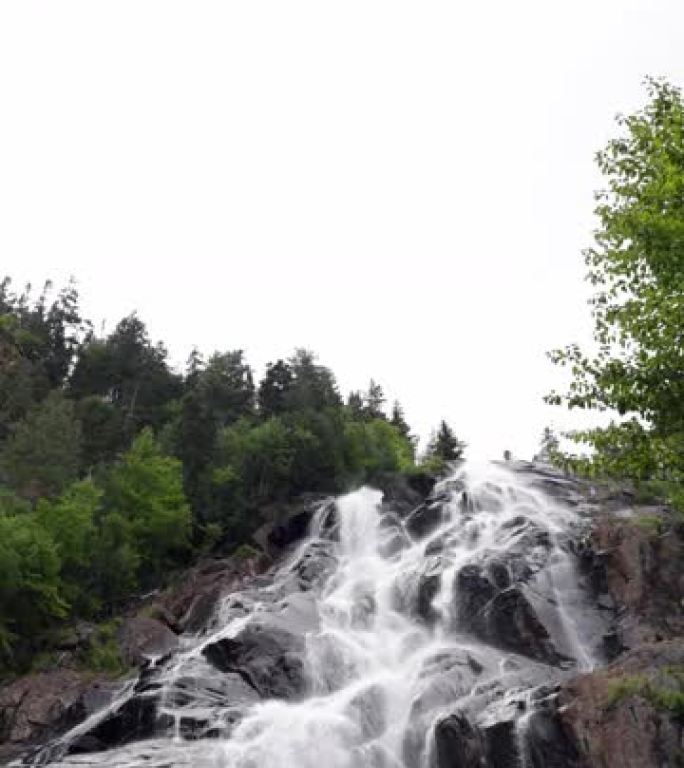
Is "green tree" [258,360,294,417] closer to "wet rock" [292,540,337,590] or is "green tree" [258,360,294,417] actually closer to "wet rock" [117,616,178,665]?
"wet rock" [292,540,337,590]

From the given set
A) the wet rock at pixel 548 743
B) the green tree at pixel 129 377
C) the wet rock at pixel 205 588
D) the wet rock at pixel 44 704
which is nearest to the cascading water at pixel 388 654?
the wet rock at pixel 548 743

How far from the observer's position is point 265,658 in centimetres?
3159

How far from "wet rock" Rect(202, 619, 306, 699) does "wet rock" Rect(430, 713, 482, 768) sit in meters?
7.09

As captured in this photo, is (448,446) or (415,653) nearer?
(415,653)

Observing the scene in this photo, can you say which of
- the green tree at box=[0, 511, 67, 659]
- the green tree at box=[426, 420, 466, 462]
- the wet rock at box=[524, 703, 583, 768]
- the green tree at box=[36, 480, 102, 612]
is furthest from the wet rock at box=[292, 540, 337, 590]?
the green tree at box=[426, 420, 466, 462]

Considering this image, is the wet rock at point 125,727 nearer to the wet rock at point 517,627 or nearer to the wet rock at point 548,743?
the wet rock at point 548,743

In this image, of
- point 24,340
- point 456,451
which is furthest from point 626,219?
point 24,340

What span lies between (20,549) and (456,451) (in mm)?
Result: 48258

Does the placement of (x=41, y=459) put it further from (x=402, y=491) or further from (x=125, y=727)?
(x=125, y=727)

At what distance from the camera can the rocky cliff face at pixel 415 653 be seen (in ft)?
78.2

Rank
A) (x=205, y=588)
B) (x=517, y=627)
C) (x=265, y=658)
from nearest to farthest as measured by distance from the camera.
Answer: (x=265, y=658)
(x=517, y=627)
(x=205, y=588)

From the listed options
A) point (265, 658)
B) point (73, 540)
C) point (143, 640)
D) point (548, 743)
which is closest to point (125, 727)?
point (265, 658)

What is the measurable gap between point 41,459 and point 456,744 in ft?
120

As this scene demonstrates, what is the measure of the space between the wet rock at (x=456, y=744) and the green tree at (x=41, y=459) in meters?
33.9
